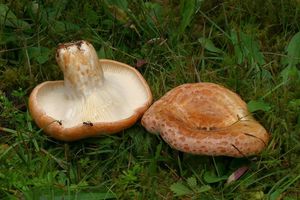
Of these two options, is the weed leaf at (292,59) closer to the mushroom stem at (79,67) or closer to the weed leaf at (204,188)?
the weed leaf at (204,188)

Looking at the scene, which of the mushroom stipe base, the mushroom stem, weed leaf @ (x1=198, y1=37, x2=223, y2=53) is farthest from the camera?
weed leaf @ (x1=198, y1=37, x2=223, y2=53)

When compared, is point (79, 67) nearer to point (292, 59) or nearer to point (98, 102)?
point (98, 102)

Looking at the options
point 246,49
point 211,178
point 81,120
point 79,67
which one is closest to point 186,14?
point 246,49

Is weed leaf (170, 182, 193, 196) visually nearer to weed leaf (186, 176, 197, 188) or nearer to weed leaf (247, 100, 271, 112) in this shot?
weed leaf (186, 176, 197, 188)

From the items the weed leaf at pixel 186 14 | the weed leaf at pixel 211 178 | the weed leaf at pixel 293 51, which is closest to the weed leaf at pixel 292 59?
the weed leaf at pixel 293 51

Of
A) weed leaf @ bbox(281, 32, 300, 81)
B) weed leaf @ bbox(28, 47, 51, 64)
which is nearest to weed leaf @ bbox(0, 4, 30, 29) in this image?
weed leaf @ bbox(28, 47, 51, 64)
